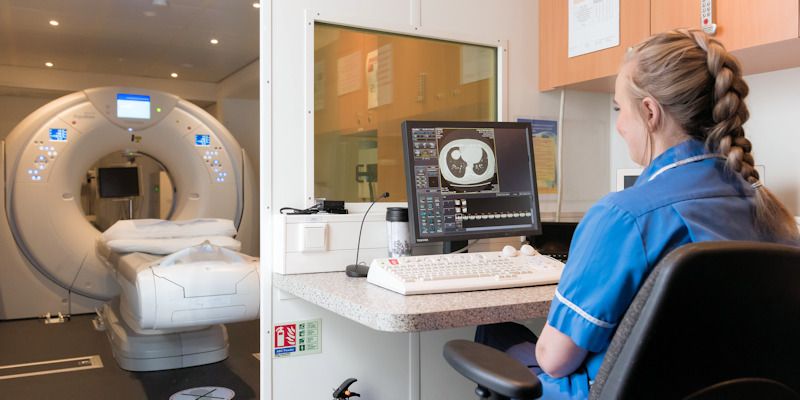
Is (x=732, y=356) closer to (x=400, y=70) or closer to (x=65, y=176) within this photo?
(x=400, y=70)

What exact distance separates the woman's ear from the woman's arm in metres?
0.38

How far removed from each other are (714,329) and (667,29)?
4.69 feet

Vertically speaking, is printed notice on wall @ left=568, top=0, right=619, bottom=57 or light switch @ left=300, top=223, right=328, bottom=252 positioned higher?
printed notice on wall @ left=568, top=0, right=619, bottom=57

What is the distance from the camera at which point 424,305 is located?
131 centimetres

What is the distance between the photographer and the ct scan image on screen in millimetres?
1854

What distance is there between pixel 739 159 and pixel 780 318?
29 cm

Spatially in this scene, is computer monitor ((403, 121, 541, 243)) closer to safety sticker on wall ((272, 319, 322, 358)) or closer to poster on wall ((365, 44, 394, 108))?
poster on wall ((365, 44, 394, 108))

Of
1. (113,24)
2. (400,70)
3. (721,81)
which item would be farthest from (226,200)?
(721,81)

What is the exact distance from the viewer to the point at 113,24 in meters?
5.23

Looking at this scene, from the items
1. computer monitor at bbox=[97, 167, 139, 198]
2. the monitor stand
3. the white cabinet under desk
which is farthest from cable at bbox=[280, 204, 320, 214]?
computer monitor at bbox=[97, 167, 139, 198]

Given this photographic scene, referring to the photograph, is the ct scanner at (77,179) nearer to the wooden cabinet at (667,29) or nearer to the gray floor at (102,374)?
the gray floor at (102,374)

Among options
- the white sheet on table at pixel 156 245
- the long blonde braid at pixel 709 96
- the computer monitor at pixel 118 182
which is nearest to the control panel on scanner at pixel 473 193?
the long blonde braid at pixel 709 96

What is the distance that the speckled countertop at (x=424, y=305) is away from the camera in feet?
4.06

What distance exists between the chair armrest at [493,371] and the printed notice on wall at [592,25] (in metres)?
1.43
